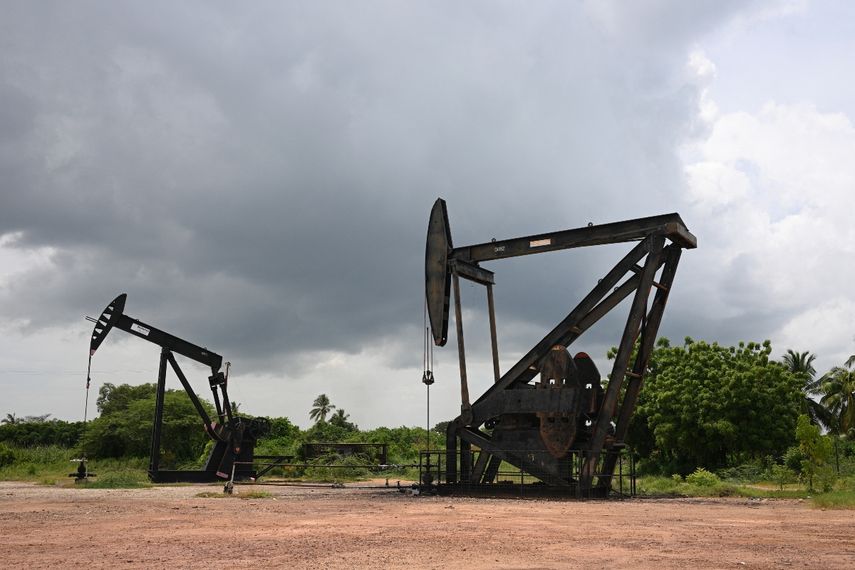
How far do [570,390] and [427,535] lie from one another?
7.30m

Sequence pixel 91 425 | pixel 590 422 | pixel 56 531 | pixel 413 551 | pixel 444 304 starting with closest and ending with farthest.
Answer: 1. pixel 413 551
2. pixel 56 531
3. pixel 590 422
4. pixel 444 304
5. pixel 91 425

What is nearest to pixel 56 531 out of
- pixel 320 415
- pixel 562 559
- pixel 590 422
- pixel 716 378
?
pixel 562 559

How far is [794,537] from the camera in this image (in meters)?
8.40

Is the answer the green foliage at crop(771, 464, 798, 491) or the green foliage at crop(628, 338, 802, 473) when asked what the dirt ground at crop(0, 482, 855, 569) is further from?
the green foliage at crop(628, 338, 802, 473)

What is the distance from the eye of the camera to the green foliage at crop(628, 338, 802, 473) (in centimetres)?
2794

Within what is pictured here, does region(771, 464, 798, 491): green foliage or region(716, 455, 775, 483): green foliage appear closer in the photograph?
region(771, 464, 798, 491): green foliage

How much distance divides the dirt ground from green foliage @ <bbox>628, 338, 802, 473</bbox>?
15.2m

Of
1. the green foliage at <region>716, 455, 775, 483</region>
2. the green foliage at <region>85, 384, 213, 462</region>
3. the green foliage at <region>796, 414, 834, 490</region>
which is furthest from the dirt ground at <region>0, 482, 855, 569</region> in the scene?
the green foliage at <region>85, 384, 213, 462</region>

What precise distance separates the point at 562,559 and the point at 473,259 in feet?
38.2

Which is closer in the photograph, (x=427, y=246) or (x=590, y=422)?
(x=590, y=422)

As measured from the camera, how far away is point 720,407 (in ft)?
91.8

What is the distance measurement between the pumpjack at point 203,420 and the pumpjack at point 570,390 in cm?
984

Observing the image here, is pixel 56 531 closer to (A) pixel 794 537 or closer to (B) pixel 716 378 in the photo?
(A) pixel 794 537

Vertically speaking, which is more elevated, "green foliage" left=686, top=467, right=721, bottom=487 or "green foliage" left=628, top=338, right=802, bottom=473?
"green foliage" left=628, top=338, right=802, bottom=473
